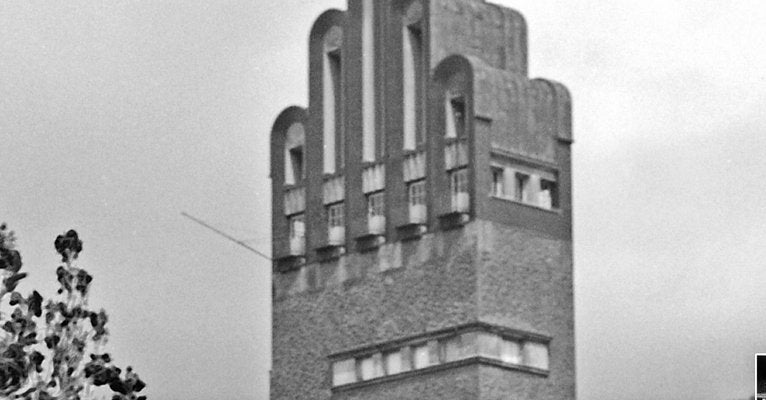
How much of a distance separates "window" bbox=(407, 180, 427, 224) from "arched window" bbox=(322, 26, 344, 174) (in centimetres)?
456

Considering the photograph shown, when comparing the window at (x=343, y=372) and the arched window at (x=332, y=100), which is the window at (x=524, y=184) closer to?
the arched window at (x=332, y=100)

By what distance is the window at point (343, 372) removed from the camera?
86.0 m

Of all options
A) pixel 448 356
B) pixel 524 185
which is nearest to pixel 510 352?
pixel 448 356

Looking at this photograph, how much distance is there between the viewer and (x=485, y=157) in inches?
3241

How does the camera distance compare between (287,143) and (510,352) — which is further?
(287,143)

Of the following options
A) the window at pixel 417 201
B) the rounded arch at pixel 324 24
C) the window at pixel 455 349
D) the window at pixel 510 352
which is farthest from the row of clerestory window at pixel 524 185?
the rounded arch at pixel 324 24

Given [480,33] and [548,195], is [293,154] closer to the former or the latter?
[480,33]

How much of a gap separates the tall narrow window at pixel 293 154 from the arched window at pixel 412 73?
6.01 metres

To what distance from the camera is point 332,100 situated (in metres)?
89.2

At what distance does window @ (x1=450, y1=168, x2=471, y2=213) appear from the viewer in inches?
3243

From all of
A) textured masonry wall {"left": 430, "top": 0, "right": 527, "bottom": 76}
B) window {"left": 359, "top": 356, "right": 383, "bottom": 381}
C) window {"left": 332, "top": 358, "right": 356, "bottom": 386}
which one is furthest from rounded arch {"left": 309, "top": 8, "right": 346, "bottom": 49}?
window {"left": 359, "top": 356, "right": 383, "bottom": 381}

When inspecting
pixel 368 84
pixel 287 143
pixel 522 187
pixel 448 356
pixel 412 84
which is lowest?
pixel 448 356

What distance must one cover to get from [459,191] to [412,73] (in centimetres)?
513

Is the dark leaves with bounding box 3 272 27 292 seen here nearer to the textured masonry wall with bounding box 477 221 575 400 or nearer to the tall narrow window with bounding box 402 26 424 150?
the textured masonry wall with bounding box 477 221 575 400
